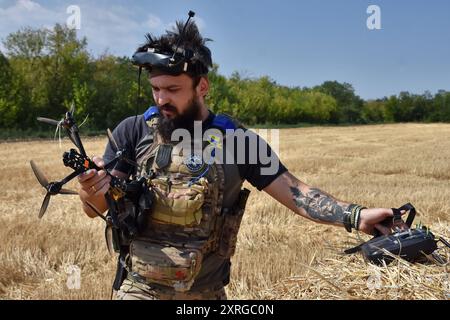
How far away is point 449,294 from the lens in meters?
2.29

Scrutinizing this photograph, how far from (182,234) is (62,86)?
40.1m

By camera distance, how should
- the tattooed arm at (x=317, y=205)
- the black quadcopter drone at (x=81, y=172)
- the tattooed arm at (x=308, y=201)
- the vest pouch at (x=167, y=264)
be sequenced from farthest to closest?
1. the tattooed arm at (x=308, y=201)
2. the tattooed arm at (x=317, y=205)
3. the vest pouch at (x=167, y=264)
4. the black quadcopter drone at (x=81, y=172)

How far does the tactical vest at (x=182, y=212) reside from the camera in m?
2.43

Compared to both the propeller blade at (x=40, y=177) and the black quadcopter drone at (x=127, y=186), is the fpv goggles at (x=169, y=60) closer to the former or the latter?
the black quadcopter drone at (x=127, y=186)

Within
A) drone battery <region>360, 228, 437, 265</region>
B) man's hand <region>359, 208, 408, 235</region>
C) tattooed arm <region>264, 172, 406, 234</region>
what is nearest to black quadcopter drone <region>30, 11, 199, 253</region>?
tattooed arm <region>264, 172, 406, 234</region>

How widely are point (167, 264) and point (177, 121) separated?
77cm

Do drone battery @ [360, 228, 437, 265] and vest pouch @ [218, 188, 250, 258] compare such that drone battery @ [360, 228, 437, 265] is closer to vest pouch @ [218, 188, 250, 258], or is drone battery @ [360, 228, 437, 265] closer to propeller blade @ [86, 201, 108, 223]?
vest pouch @ [218, 188, 250, 258]

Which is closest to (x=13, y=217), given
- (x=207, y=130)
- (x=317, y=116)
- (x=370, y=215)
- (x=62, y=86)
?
(x=207, y=130)

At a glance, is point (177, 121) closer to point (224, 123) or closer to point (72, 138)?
point (224, 123)

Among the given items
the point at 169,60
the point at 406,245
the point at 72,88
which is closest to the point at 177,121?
the point at 169,60

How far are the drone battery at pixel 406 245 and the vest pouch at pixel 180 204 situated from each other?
3.24 ft

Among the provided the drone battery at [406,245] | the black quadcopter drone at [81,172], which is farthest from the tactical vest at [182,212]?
the drone battery at [406,245]
